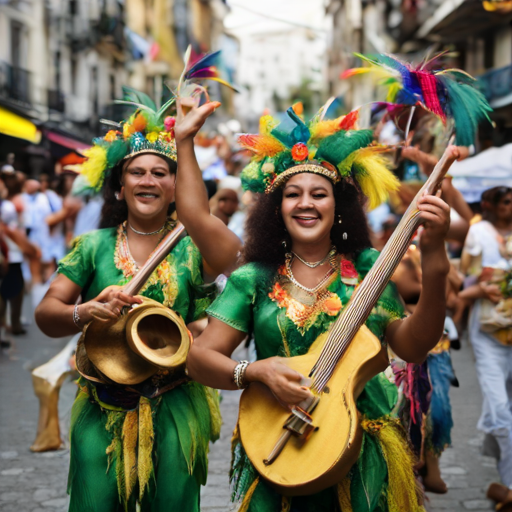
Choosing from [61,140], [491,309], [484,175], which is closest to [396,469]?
[491,309]

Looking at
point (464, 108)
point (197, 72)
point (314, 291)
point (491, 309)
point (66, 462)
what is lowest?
point (66, 462)

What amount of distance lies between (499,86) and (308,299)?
846 inches

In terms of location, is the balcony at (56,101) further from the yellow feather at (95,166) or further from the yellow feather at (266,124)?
the yellow feather at (266,124)

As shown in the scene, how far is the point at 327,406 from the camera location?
111 inches

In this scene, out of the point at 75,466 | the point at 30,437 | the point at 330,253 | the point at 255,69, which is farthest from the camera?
the point at 255,69

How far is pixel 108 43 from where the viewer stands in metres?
38.1

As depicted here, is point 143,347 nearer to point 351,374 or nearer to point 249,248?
point 249,248

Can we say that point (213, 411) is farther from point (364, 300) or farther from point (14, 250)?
point (14, 250)

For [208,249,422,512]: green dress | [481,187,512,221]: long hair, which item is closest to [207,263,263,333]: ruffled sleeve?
[208,249,422,512]: green dress

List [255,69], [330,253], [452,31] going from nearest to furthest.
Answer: [330,253]
[452,31]
[255,69]

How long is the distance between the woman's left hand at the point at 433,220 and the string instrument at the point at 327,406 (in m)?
0.10

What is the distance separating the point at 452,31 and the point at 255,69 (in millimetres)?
137556

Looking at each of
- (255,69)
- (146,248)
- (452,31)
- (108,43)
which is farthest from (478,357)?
(255,69)

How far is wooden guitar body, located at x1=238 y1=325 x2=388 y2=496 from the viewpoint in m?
2.74
